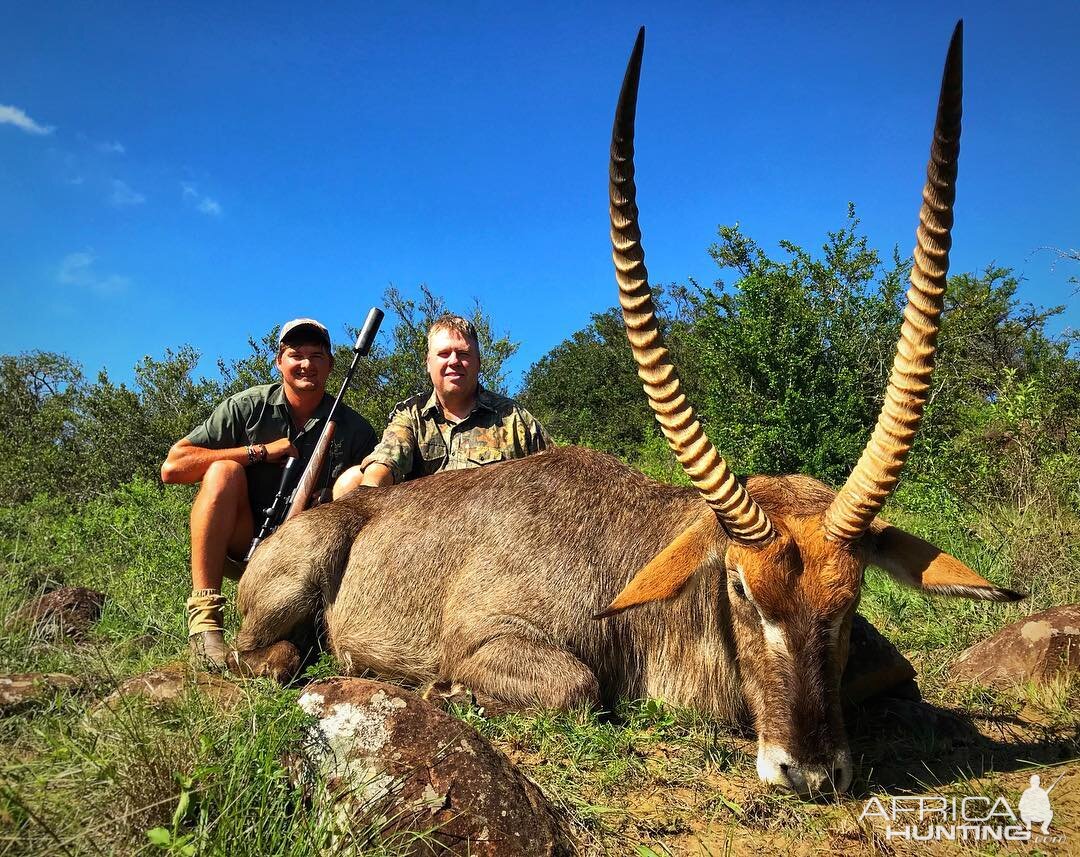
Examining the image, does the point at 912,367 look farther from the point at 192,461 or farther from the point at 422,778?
the point at 192,461

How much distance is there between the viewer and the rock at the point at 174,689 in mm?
3271

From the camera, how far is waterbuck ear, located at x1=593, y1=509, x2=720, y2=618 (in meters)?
3.49

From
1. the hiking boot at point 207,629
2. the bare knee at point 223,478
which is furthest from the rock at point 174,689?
the bare knee at point 223,478

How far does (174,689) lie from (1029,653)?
4.92 metres

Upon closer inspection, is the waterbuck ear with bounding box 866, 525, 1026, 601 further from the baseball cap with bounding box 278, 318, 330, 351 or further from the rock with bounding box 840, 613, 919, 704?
the baseball cap with bounding box 278, 318, 330, 351

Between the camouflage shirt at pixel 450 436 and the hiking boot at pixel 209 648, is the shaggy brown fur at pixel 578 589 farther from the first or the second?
the camouflage shirt at pixel 450 436

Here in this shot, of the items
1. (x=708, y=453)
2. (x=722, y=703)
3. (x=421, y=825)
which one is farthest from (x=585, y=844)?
(x=708, y=453)

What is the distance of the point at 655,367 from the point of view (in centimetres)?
349

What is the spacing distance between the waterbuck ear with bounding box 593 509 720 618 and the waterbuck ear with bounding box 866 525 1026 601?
77 centimetres

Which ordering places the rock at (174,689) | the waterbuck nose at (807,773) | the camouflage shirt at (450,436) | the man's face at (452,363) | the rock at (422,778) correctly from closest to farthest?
the rock at (422,778)
the waterbuck nose at (807,773)
the rock at (174,689)
the man's face at (452,363)
the camouflage shirt at (450,436)

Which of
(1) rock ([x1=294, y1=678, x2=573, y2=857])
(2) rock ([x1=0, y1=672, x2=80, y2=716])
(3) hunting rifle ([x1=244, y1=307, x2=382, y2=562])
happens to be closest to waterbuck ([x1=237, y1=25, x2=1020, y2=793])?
(3) hunting rifle ([x1=244, y1=307, x2=382, y2=562])

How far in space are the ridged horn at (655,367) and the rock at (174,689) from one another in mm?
2390

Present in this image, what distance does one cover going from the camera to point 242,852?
2277mm

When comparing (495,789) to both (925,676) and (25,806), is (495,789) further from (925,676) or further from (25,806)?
(925,676)
